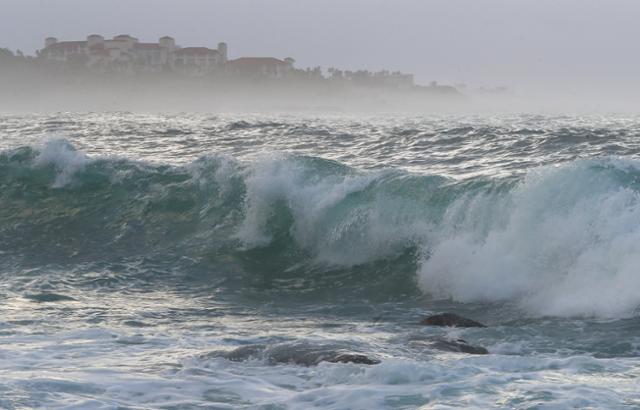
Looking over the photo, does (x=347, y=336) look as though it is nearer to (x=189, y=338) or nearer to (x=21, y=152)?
(x=189, y=338)

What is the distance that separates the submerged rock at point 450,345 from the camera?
809 cm

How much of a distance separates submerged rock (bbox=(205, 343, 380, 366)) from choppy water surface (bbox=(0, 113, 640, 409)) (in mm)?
34

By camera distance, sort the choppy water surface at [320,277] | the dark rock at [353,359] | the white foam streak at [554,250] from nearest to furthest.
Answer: the choppy water surface at [320,277], the dark rock at [353,359], the white foam streak at [554,250]

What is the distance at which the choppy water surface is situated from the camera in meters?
7.21

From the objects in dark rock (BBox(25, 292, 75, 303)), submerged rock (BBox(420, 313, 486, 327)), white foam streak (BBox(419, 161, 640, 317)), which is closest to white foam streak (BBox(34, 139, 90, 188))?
dark rock (BBox(25, 292, 75, 303))

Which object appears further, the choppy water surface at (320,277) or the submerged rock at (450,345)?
the submerged rock at (450,345)

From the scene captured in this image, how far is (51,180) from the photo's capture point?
20.0 m

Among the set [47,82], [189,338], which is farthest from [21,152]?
[47,82]

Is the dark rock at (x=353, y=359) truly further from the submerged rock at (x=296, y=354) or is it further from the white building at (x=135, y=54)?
the white building at (x=135, y=54)

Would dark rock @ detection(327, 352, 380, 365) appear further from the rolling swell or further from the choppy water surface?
the rolling swell

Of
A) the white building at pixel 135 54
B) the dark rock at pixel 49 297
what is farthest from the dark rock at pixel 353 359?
the white building at pixel 135 54

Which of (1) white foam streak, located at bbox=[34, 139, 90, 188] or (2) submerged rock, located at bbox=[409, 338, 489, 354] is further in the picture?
(1) white foam streak, located at bbox=[34, 139, 90, 188]

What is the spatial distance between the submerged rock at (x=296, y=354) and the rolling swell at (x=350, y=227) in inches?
124

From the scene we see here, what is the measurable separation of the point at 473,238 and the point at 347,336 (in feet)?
12.3
